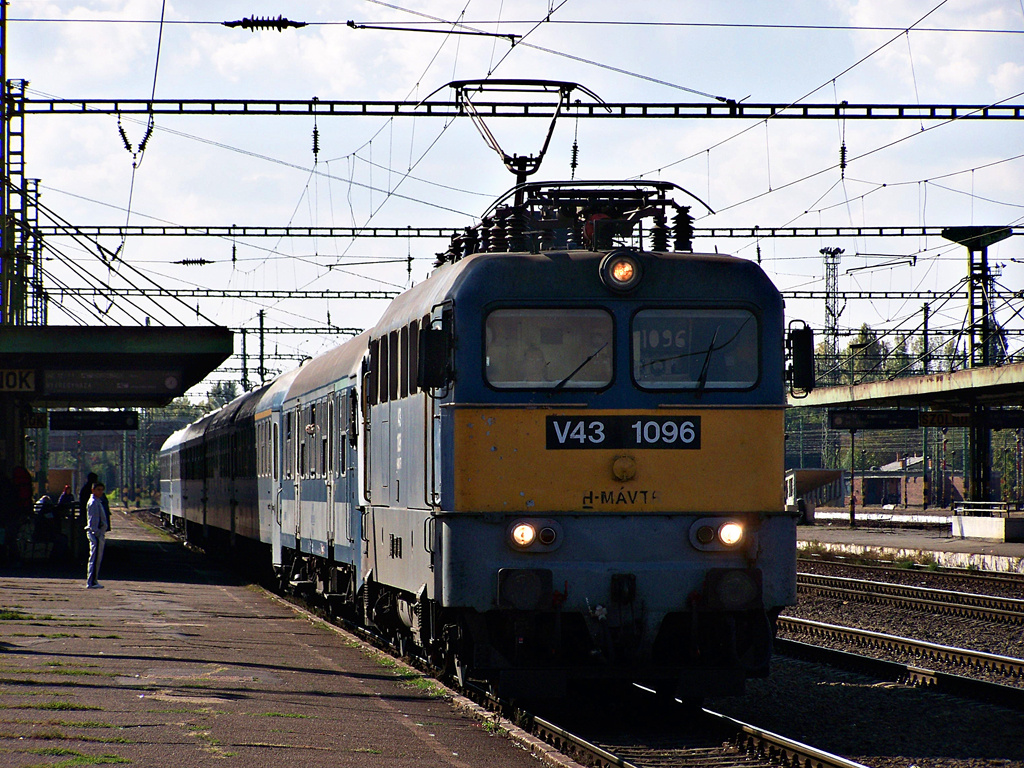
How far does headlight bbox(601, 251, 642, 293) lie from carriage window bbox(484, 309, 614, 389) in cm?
21

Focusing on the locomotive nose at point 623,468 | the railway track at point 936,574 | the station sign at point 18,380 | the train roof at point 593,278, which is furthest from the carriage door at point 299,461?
the railway track at point 936,574

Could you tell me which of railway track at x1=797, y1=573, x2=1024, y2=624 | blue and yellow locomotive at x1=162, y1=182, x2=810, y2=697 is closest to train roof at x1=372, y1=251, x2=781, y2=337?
blue and yellow locomotive at x1=162, y1=182, x2=810, y2=697

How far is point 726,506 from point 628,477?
0.72 m

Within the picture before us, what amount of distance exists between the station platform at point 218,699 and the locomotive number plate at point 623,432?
1.93m

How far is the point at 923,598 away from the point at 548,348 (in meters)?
12.2

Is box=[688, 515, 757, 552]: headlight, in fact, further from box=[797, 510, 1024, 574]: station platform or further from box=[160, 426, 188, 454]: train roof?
box=[160, 426, 188, 454]: train roof

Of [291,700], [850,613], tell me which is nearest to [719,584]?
[291,700]

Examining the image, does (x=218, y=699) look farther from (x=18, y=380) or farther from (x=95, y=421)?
(x=95, y=421)

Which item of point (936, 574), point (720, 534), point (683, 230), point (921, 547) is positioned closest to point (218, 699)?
point (720, 534)

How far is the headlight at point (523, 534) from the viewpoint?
345 inches

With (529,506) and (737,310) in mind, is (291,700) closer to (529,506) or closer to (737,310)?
(529,506)

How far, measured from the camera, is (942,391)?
3042cm

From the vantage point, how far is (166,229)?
3027 cm

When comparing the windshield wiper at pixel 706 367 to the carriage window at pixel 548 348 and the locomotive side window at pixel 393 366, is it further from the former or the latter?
the locomotive side window at pixel 393 366
